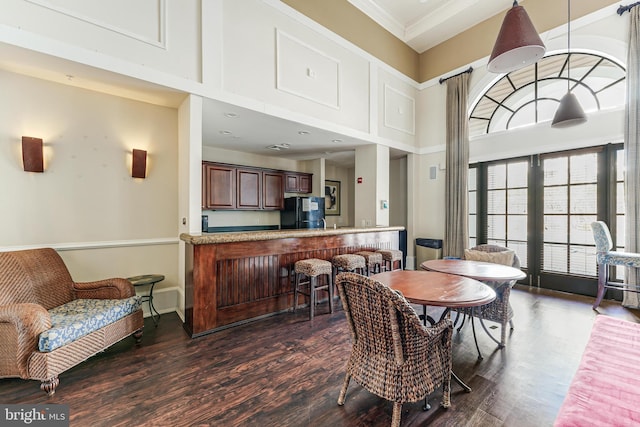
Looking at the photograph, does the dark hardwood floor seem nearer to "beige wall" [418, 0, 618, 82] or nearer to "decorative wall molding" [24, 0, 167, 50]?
"decorative wall molding" [24, 0, 167, 50]

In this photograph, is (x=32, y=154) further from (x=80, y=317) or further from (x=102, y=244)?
(x=80, y=317)

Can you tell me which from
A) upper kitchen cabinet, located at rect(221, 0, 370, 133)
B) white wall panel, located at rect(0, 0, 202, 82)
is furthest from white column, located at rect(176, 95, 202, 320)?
upper kitchen cabinet, located at rect(221, 0, 370, 133)

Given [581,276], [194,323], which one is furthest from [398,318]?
[581,276]

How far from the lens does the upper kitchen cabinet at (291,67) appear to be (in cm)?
340

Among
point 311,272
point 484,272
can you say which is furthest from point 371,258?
point 484,272

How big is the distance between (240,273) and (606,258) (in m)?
4.61

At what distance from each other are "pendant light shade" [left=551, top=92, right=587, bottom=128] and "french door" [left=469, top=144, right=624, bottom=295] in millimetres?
1201

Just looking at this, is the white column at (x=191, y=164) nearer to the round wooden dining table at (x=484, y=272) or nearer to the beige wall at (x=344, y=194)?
the round wooden dining table at (x=484, y=272)

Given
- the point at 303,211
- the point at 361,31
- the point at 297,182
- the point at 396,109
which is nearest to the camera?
the point at 361,31

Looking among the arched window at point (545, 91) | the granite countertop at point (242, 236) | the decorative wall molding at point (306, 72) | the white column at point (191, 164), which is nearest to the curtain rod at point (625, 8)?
the arched window at point (545, 91)

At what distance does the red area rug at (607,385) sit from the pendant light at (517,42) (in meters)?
2.08

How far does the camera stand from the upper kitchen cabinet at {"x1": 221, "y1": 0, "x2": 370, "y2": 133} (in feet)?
11.2

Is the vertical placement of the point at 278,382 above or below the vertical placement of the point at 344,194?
below

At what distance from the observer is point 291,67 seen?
392 centimetres
